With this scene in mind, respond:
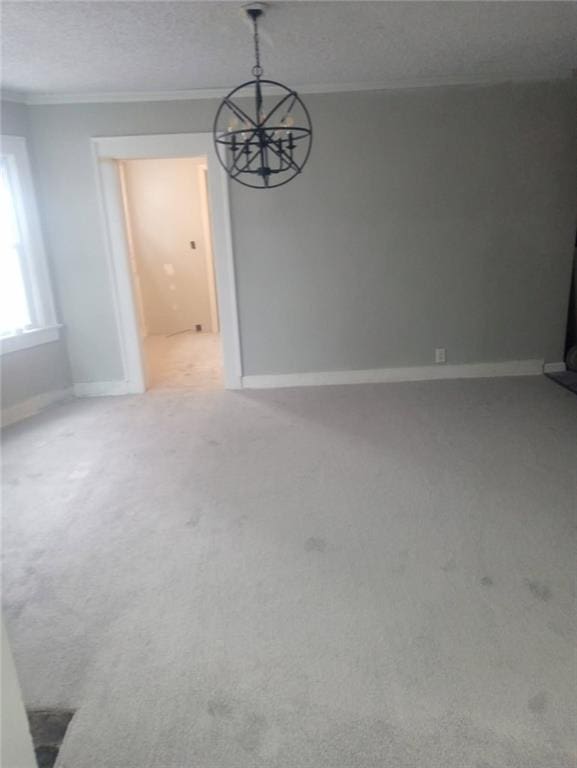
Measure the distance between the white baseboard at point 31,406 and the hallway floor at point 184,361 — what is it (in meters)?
0.77

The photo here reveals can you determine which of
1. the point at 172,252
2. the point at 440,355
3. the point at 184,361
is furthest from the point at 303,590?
the point at 172,252

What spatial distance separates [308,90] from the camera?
4.03 m

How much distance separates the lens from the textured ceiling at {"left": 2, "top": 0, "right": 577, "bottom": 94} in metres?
2.40

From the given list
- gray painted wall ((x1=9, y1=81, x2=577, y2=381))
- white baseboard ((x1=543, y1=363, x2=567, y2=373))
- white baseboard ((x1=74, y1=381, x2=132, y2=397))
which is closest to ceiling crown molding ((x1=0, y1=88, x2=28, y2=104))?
gray painted wall ((x1=9, y1=81, x2=577, y2=381))

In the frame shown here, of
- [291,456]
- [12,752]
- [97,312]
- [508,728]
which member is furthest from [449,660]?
[97,312]

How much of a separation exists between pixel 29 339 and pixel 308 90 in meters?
2.97

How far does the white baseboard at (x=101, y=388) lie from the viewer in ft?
15.4

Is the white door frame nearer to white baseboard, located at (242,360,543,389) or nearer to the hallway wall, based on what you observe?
white baseboard, located at (242,360,543,389)

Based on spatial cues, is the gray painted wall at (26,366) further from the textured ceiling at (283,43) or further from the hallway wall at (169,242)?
the hallway wall at (169,242)

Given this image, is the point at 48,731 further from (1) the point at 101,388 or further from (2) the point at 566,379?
(2) the point at 566,379

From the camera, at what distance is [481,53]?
3.34 meters

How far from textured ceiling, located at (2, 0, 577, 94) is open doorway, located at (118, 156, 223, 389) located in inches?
112

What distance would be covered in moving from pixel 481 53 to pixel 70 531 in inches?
149

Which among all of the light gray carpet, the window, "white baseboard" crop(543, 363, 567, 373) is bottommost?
the light gray carpet
